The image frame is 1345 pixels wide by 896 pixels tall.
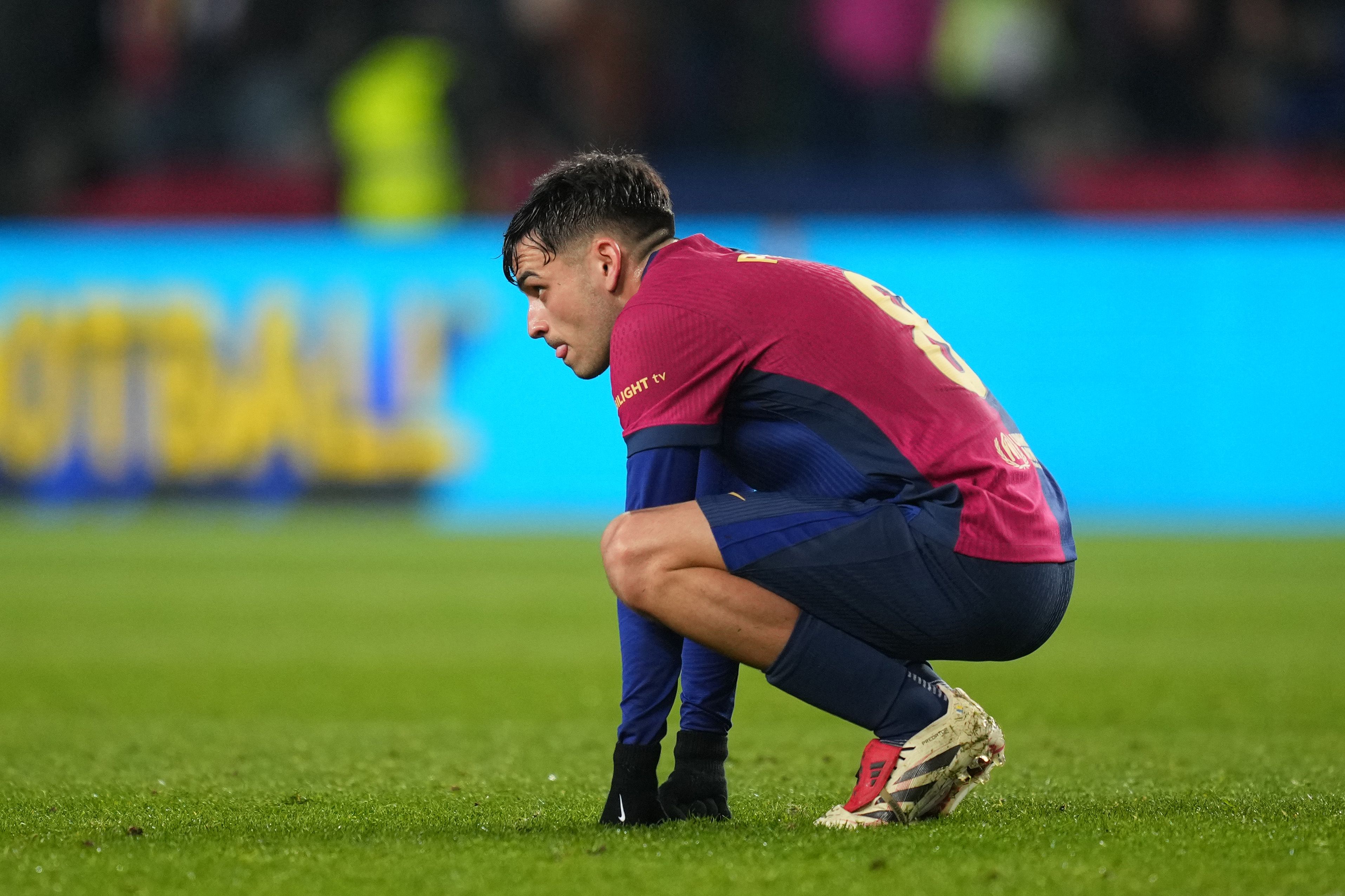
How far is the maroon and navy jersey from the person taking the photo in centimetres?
284

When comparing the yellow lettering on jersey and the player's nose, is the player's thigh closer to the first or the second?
the yellow lettering on jersey

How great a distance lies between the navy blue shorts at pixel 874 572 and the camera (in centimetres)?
285

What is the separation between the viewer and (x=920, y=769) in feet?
9.45

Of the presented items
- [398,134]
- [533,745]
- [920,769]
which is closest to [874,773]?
[920,769]

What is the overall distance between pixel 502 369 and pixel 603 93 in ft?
11.1

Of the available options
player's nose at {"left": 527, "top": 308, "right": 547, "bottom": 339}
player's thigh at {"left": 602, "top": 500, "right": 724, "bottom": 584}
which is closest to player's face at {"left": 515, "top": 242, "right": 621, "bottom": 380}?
player's nose at {"left": 527, "top": 308, "right": 547, "bottom": 339}

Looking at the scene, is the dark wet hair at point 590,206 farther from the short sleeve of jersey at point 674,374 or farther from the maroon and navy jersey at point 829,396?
the short sleeve of jersey at point 674,374

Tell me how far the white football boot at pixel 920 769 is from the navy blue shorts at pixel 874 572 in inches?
5.3

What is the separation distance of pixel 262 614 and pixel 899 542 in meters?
4.85

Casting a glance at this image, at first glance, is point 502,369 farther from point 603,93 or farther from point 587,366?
point 587,366

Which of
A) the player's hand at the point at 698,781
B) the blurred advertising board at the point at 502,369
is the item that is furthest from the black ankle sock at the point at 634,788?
the blurred advertising board at the point at 502,369

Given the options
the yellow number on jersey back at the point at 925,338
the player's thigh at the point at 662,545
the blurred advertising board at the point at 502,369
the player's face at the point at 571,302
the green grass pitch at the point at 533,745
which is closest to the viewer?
the green grass pitch at the point at 533,745

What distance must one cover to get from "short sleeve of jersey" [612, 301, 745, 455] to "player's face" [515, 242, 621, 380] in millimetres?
189

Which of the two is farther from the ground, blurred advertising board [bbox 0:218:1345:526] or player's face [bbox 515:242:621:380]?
player's face [bbox 515:242:621:380]
